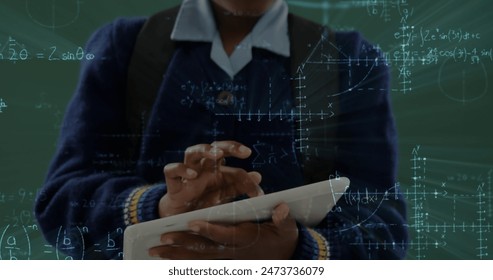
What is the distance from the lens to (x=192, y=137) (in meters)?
0.90

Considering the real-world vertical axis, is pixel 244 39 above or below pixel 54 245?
above

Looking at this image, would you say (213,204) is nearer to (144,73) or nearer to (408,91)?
(144,73)

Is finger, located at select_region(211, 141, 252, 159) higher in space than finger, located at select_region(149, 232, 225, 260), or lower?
higher

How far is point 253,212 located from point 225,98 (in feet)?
0.59

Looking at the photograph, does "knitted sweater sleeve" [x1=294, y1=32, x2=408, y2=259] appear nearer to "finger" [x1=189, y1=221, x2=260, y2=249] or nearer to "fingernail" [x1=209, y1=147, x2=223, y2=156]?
"finger" [x1=189, y1=221, x2=260, y2=249]

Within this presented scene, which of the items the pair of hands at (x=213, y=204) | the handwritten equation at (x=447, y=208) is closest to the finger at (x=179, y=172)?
the pair of hands at (x=213, y=204)

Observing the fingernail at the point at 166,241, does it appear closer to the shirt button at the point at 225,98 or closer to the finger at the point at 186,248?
the finger at the point at 186,248

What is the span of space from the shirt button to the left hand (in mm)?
175

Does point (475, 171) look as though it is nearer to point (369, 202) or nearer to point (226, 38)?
point (369, 202)

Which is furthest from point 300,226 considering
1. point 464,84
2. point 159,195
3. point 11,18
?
point 11,18

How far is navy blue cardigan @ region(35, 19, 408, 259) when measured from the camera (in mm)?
899

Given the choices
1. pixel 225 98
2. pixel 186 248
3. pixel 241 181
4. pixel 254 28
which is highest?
pixel 254 28

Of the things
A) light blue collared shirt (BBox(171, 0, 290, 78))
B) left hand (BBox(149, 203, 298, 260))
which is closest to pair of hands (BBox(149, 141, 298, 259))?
left hand (BBox(149, 203, 298, 260))

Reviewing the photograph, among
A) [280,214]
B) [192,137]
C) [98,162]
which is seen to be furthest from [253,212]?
[98,162]
